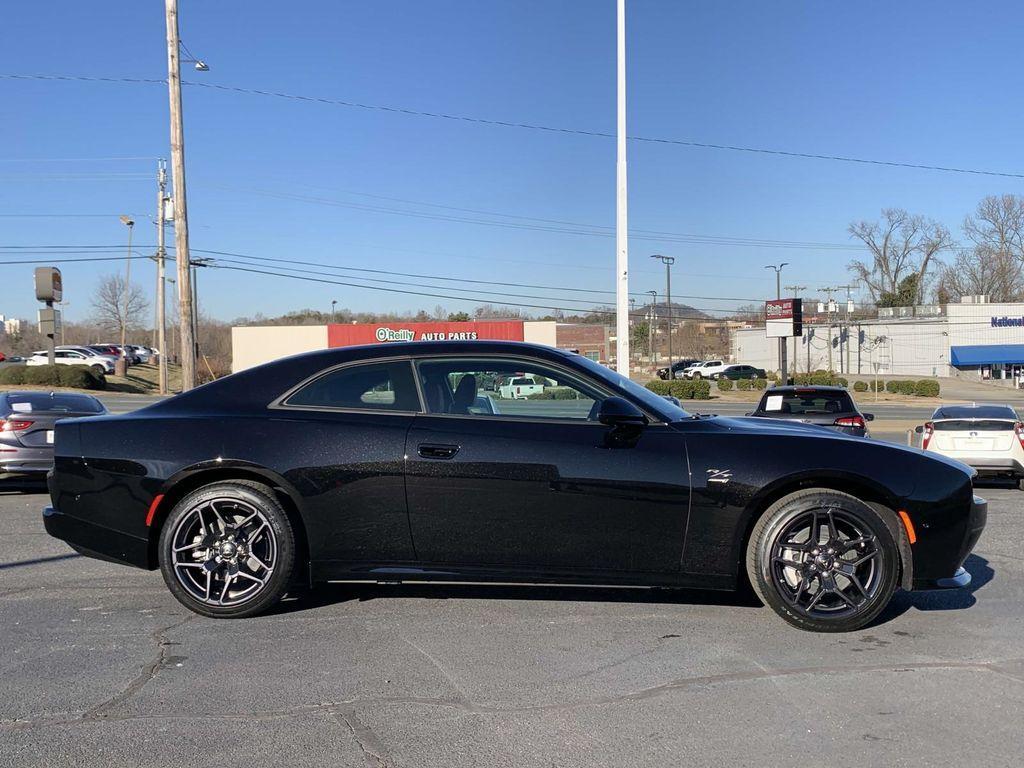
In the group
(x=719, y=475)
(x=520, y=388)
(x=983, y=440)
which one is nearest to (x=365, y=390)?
(x=520, y=388)

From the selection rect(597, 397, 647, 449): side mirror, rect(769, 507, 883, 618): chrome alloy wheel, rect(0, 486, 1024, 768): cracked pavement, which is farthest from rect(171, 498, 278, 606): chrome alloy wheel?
rect(769, 507, 883, 618): chrome alloy wheel

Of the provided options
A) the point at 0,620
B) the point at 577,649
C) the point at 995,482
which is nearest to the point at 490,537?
the point at 577,649

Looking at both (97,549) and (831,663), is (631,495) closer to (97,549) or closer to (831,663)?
(831,663)

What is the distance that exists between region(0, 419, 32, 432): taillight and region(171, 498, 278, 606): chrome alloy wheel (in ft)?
21.5

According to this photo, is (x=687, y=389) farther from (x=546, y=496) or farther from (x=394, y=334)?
(x=546, y=496)

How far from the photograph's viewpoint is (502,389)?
5.38 meters

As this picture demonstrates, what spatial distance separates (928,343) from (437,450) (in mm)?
80133

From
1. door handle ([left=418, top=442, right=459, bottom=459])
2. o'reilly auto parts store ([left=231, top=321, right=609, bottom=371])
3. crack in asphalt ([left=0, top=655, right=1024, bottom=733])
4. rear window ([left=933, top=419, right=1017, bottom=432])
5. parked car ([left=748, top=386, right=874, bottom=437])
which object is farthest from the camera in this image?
o'reilly auto parts store ([left=231, top=321, right=609, bottom=371])

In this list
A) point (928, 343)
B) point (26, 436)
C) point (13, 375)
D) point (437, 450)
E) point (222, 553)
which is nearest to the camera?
point (437, 450)

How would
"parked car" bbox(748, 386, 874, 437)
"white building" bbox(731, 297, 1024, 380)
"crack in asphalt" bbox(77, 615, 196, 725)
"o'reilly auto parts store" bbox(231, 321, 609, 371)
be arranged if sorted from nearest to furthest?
1. "crack in asphalt" bbox(77, 615, 196, 725)
2. "parked car" bbox(748, 386, 874, 437)
3. "o'reilly auto parts store" bbox(231, 321, 609, 371)
4. "white building" bbox(731, 297, 1024, 380)

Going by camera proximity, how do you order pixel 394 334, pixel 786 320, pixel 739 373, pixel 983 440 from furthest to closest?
A: pixel 739 373
pixel 394 334
pixel 786 320
pixel 983 440

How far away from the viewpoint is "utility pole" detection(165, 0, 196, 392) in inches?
733

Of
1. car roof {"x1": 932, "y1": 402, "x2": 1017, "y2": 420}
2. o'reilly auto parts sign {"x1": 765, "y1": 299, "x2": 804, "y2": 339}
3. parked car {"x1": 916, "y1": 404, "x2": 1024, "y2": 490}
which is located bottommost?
parked car {"x1": 916, "y1": 404, "x2": 1024, "y2": 490}

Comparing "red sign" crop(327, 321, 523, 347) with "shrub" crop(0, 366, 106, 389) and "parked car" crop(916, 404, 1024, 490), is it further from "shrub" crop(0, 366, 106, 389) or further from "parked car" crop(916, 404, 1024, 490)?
"parked car" crop(916, 404, 1024, 490)
